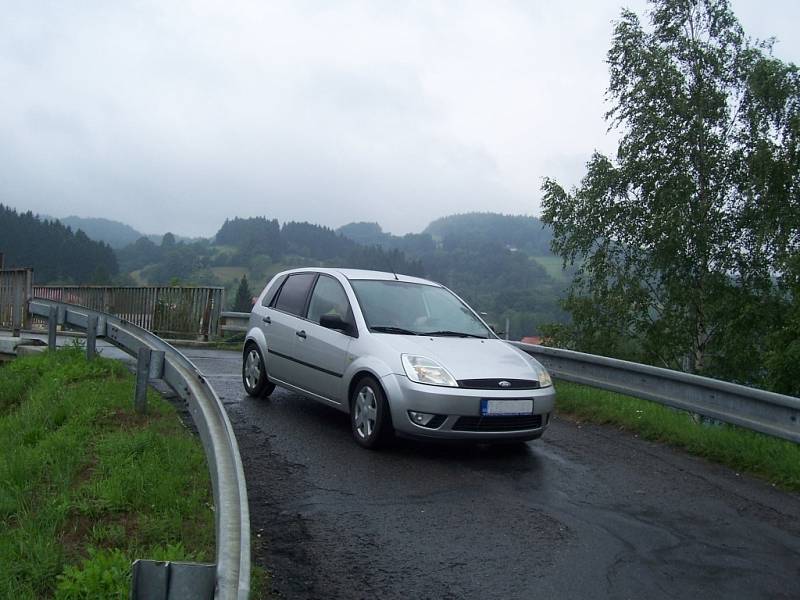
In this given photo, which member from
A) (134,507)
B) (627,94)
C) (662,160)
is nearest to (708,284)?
(662,160)

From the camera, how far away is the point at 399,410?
6258 millimetres

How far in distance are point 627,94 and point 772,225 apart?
6.19 meters

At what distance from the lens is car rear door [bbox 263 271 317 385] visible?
802 centimetres

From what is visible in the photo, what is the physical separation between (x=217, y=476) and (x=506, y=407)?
3178 mm

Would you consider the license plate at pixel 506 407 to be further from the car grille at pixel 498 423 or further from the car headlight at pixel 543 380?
the car headlight at pixel 543 380

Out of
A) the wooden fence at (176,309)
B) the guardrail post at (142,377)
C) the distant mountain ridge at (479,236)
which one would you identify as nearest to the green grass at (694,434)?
the guardrail post at (142,377)

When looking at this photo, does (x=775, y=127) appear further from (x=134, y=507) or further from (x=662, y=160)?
(x=134, y=507)

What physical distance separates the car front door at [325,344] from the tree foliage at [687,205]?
16381mm

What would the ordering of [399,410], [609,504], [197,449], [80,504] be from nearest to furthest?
[80,504] → [609,504] → [197,449] → [399,410]

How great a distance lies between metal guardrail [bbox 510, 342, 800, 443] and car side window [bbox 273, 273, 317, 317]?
328 cm

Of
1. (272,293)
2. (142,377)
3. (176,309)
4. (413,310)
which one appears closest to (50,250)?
(176,309)

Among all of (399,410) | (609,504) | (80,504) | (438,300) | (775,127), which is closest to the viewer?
(80,504)

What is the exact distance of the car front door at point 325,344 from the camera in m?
7.14

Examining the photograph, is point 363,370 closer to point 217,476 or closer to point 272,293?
point 272,293
